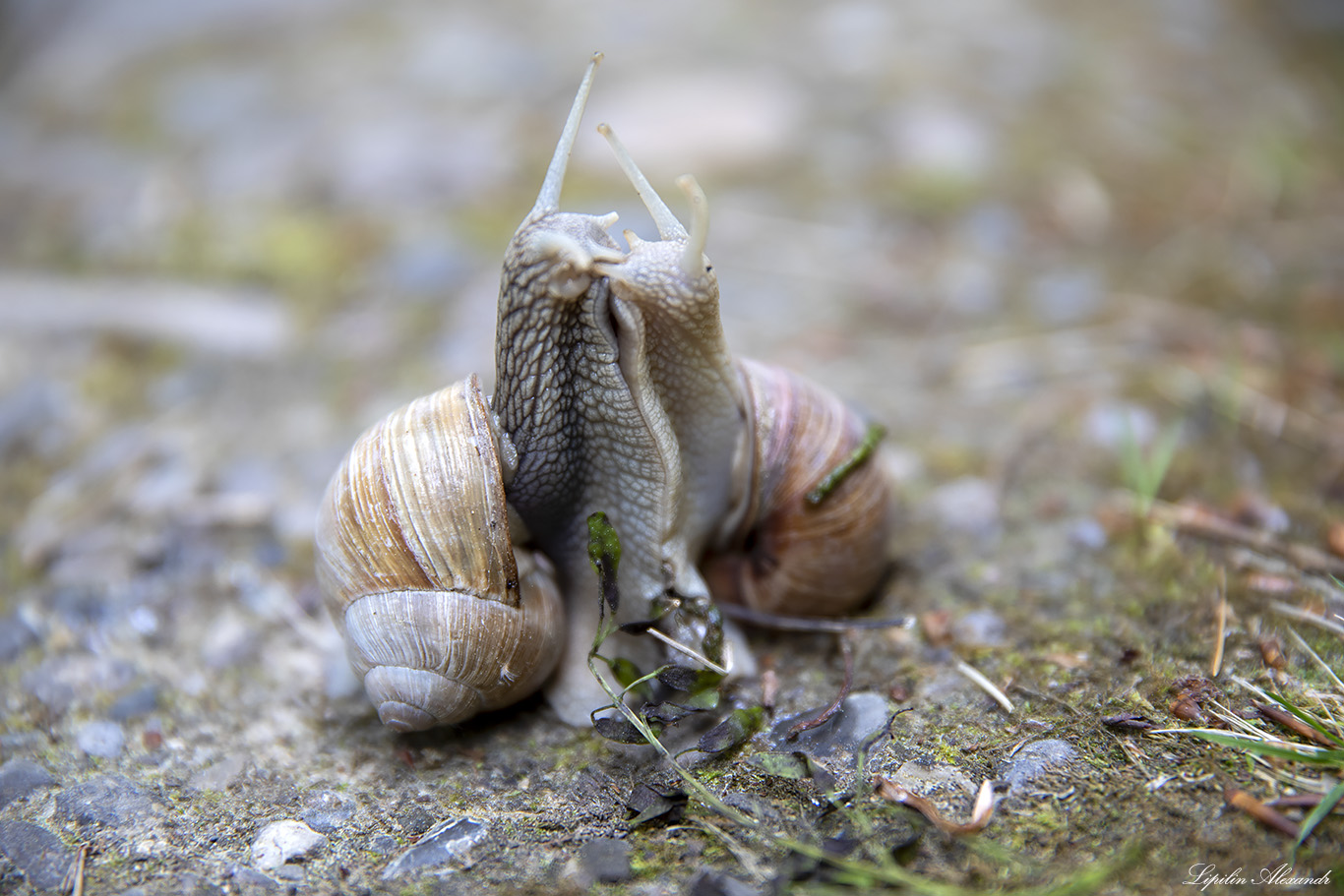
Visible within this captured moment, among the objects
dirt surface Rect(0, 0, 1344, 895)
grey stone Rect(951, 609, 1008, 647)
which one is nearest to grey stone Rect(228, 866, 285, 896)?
dirt surface Rect(0, 0, 1344, 895)

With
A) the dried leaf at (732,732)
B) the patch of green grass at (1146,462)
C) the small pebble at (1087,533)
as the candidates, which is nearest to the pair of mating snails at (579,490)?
the dried leaf at (732,732)

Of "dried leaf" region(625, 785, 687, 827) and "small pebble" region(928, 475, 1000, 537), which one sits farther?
"small pebble" region(928, 475, 1000, 537)

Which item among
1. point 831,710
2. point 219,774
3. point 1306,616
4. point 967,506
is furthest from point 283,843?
point 1306,616

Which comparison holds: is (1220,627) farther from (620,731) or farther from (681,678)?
(620,731)

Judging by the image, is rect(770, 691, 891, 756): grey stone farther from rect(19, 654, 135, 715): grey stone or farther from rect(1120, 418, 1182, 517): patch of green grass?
rect(19, 654, 135, 715): grey stone

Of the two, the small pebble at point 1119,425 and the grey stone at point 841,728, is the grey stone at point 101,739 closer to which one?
the grey stone at point 841,728

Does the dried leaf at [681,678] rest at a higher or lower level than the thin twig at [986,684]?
higher

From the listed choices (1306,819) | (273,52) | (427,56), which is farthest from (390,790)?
(273,52)
